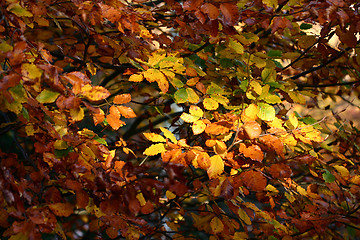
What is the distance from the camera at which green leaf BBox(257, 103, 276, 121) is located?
1.62 meters

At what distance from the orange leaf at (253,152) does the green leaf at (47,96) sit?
0.87 metres

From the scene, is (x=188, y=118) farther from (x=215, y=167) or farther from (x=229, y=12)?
(x=229, y=12)

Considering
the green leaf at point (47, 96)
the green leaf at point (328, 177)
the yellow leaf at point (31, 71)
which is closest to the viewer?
the yellow leaf at point (31, 71)

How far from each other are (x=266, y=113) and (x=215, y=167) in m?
0.40

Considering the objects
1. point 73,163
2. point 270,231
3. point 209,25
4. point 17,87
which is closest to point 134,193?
point 73,163

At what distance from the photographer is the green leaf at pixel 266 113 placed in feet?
5.32

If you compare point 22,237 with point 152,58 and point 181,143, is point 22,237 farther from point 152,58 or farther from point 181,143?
point 152,58

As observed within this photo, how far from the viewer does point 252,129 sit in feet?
4.84

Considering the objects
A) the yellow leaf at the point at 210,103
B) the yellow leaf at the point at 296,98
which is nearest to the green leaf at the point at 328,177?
the yellow leaf at the point at 296,98

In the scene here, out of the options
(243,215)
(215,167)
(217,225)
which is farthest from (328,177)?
(215,167)

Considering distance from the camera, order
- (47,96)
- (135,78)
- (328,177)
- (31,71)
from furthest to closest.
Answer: (328,177), (135,78), (47,96), (31,71)

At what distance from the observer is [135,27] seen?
5.59 ft

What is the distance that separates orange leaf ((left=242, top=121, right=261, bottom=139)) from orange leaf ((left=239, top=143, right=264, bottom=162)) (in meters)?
0.12

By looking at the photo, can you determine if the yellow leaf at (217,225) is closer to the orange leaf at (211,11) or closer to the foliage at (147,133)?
the foliage at (147,133)
